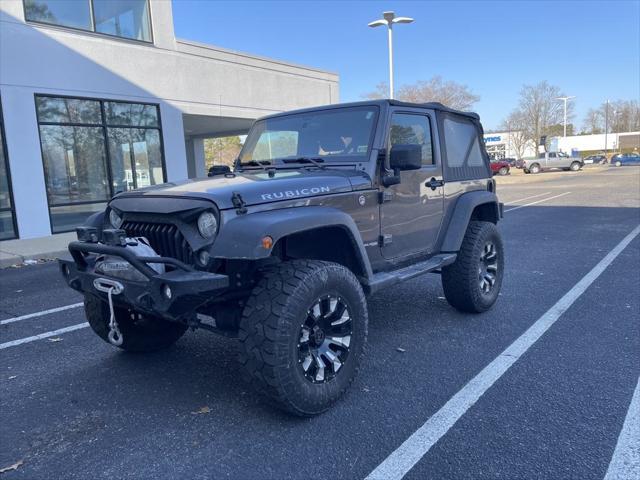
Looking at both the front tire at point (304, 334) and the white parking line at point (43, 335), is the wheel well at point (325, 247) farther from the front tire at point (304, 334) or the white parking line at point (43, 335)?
the white parking line at point (43, 335)

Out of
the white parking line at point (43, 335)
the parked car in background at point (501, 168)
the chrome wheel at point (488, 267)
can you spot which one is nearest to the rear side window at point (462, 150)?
the chrome wheel at point (488, 267)

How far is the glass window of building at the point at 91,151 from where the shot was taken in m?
12.1

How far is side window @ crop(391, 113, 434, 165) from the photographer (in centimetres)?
411

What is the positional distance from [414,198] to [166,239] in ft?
6.82

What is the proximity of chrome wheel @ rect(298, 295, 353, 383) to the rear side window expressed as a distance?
7.15ft

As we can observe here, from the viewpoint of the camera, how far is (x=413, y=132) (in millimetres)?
4363

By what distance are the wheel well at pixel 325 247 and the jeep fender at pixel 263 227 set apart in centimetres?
23

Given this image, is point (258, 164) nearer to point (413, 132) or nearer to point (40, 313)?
point (413, 132)

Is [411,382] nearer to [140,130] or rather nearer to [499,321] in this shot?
[499,321]

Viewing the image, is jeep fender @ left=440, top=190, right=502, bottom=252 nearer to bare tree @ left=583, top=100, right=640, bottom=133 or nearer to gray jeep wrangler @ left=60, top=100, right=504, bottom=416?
gray jeep wrangler @ left=60, top=100, right=504, bottom=416

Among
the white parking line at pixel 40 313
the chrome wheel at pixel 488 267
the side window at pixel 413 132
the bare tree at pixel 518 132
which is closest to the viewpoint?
the side window at pixel 413 132

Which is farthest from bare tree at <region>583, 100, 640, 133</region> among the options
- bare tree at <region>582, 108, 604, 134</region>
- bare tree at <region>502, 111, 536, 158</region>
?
bare tree at <region>502, 111, 536, 158</region>

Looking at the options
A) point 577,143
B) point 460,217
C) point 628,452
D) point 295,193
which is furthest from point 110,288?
point 577,143

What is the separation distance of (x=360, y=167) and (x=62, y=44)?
11043mm
